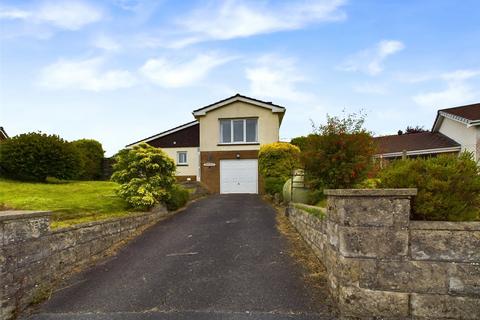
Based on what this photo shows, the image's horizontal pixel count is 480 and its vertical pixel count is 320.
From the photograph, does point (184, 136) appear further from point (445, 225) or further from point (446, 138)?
point (445, 225)

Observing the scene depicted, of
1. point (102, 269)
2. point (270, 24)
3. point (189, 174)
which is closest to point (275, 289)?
point (102, 269)

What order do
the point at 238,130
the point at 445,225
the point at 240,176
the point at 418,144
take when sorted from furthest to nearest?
the point at 418,144, the point at 238,130, the point at 240,176, the point at 445,225

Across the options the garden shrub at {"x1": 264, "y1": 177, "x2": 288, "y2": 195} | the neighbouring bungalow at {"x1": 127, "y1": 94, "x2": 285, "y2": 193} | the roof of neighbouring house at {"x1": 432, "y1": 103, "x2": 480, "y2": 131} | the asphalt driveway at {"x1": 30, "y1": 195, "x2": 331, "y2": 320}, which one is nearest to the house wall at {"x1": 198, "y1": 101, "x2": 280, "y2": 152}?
the neighbouring bungalow at {"x1": 127, "y1": 94, "x2": 285, "y2": 193}

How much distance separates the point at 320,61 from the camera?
1079 centimetres

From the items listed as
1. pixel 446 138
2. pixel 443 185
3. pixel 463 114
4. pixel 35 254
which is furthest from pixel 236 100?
pixel 443 185

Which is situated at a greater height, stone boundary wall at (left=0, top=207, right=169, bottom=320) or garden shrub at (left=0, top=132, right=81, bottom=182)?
garden shrub at (left=0, top=132, right=81, bottom=182)

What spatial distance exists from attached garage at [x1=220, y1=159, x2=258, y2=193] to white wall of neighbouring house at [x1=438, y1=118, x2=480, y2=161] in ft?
39.4

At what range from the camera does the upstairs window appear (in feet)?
71.9

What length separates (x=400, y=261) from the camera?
13.5 feet

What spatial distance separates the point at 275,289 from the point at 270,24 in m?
7.16

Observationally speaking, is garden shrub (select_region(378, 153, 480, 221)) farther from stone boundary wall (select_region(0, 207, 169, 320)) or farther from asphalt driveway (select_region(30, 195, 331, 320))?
stone boundary wall (select_region(0, 207, 169, 320))

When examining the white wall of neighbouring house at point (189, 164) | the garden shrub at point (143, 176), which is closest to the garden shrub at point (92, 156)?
the white wall of neighbouring house at point (189, 164)

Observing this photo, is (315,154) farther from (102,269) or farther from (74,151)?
(74,151)

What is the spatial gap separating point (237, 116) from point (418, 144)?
14013 mm
